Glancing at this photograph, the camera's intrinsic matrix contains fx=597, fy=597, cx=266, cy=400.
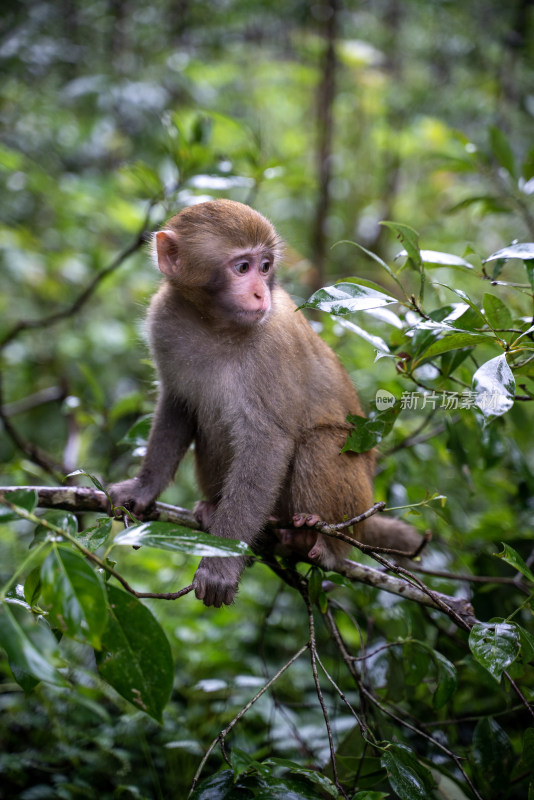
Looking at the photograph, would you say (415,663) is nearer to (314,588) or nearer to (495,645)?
(314,588)

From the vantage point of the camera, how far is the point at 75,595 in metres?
1.38

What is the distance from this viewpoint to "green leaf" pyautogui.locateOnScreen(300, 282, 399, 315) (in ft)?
6.56

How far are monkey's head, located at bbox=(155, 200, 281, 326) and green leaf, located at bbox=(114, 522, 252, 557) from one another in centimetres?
140

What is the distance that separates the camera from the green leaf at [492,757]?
7.79ft

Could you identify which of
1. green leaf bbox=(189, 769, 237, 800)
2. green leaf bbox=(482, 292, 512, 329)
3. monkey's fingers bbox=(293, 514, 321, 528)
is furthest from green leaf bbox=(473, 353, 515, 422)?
green leaf bbox=(189, 769, 237, 800)

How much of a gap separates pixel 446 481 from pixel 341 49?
6.88 metres

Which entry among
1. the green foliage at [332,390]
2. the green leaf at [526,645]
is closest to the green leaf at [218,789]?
the green foliage at [332,390]

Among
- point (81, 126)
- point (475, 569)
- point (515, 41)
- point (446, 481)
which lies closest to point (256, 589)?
point (446, 481)

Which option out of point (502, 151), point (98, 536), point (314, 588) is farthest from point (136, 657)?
point (502, 151)

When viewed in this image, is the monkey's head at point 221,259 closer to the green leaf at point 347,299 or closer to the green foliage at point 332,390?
the green foliage at point 332,390

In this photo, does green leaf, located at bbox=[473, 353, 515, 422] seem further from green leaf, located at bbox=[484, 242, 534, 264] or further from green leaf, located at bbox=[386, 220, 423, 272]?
green leaf, located at bbox=[386, 220, 423, 272]

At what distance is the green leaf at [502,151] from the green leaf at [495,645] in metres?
2.44

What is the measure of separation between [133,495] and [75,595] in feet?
4.74

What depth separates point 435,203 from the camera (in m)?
10.0
